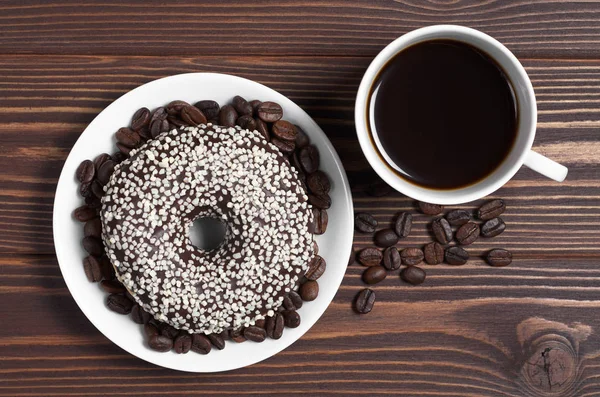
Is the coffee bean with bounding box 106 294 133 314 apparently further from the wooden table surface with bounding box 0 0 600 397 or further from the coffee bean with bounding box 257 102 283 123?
the coffee bean with bounding box 257 102 283 123

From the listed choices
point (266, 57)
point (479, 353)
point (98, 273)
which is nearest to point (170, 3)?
point (266, 57)

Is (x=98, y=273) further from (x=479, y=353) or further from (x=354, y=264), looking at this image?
(x=479, y=353)

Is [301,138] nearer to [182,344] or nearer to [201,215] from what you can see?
[201,215]

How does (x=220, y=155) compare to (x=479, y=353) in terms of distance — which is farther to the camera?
(x=479, y=353)

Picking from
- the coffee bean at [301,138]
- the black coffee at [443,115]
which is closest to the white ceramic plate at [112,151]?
the coffee bean at [301,138]

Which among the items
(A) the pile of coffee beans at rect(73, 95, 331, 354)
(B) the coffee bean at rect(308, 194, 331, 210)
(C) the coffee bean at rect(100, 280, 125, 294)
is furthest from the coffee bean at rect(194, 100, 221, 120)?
(C) the coffee bean at rect(100, 280, 125, 294)

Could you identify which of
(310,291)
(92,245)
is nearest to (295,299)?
(310,291)
